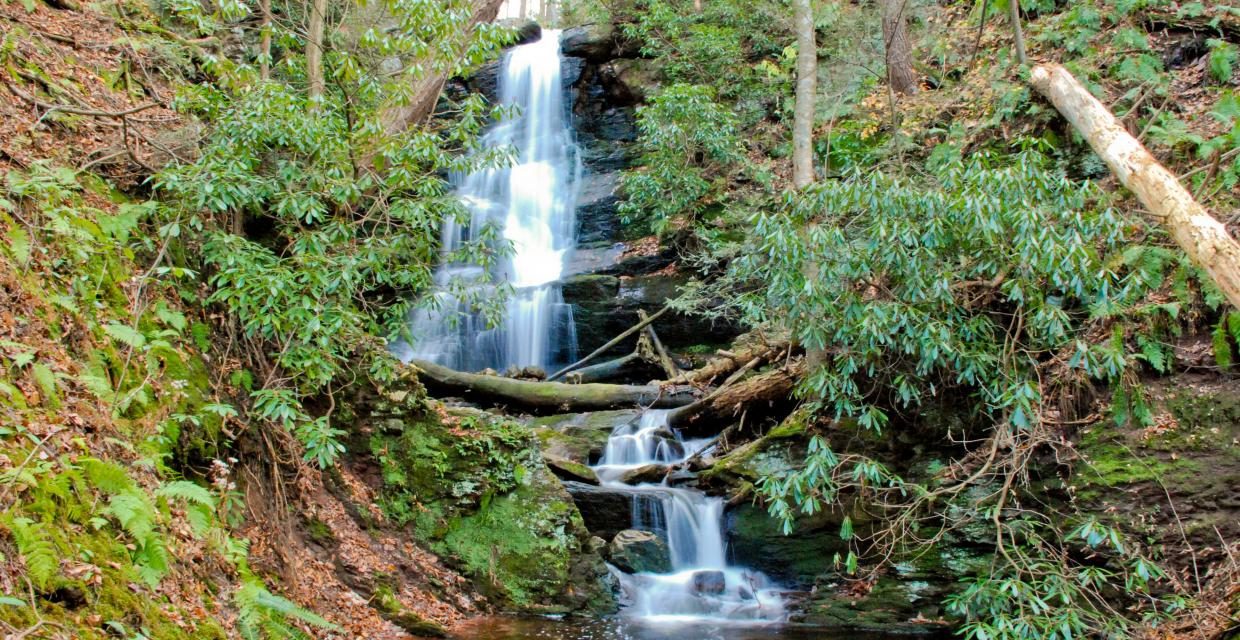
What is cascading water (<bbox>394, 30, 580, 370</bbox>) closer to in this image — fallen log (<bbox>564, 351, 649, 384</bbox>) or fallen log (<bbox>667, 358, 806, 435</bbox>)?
fallen log (<bbox>564, 351, 649, 384</bbox>)

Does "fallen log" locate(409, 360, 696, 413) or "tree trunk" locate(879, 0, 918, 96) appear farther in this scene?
"tree trunk" locate(879, 0, 918, 96)

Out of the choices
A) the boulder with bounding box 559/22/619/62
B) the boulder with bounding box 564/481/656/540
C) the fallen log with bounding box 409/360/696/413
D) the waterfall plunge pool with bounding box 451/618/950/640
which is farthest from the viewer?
the boulder with bounding box 559/22/619/62

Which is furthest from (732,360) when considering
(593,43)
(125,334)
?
(593,43)

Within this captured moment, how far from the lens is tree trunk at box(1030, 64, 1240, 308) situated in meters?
5.64

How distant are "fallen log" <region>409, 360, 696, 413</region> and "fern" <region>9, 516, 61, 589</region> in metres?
9.12

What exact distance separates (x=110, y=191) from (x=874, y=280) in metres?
7.77

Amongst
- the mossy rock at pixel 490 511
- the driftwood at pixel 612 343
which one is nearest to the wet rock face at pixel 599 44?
the driftwood at pixel 612 343

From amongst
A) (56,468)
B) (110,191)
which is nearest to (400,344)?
(110,191)

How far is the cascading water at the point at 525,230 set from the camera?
15.7 metres

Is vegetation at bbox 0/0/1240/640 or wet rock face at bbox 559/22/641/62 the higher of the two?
wet rock face at bbox 559/22/641/62

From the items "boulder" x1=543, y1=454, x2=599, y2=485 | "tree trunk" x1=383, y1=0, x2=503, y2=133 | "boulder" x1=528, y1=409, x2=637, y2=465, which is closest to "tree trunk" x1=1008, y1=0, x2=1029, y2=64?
"tree trunk" x1=383, y1=0, x2=503, y2=133

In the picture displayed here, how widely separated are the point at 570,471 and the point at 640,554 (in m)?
1.53

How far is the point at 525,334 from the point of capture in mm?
15969

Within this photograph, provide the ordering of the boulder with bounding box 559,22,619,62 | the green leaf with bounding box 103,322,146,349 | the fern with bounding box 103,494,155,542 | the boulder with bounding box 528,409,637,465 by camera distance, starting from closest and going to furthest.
Result: the fern with bounding box 103,494,155,542 < the green leaf with bounding box 103,322,146,349 < the boulder with bounding box 528,409,637,465 < the boulder with bounding box 559,22,619,62
